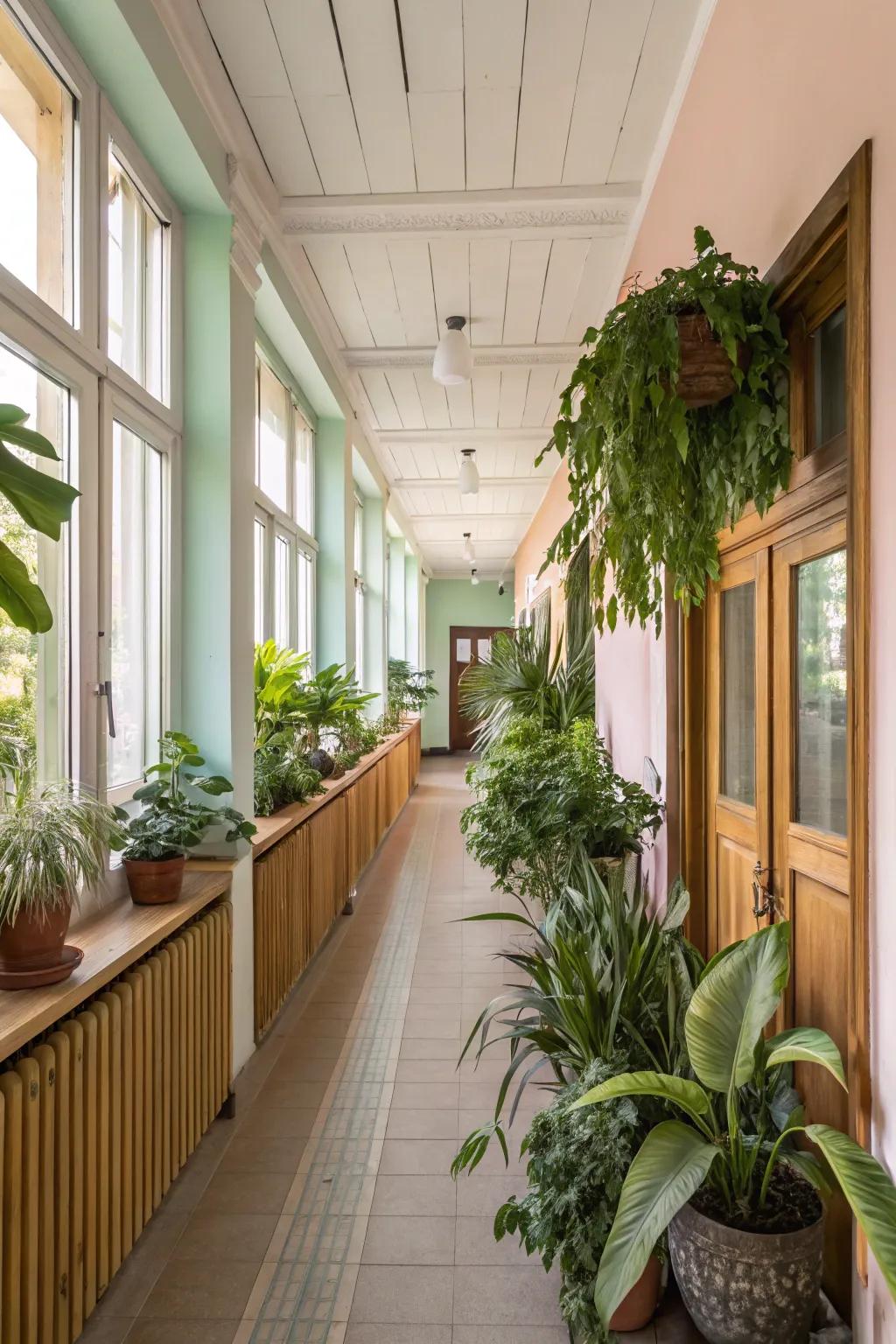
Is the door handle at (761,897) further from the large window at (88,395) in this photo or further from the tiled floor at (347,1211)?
the large window at (88,395)

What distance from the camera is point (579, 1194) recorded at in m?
1.73

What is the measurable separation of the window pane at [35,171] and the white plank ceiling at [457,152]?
62cm

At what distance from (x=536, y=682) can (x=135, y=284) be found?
3.49 meters

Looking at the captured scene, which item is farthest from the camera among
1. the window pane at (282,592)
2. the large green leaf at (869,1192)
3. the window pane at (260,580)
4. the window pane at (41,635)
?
the window pane at (282,592)

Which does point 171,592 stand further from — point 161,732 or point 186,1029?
point 186,1029

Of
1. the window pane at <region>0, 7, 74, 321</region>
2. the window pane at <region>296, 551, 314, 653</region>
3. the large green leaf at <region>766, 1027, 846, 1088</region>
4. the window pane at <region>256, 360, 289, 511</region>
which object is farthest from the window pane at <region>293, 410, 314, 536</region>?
the large green leaf at <region>766, 1027, 846, 1088</region>

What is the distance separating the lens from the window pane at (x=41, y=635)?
204 centimetres

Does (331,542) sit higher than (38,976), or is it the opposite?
(331,542)

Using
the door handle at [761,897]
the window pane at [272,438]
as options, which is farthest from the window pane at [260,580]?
the door handle at [761,897]

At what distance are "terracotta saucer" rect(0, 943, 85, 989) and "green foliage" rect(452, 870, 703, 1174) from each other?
0.92m

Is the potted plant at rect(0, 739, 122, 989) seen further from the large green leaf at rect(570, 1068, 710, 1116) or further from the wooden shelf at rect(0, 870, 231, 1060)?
the large green leaf at rect(570, 1068, 710, 1116)

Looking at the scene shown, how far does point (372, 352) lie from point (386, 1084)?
4075 millimetres

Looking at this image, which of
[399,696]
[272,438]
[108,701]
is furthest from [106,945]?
[399,696]

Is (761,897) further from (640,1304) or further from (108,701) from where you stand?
(108,701)
